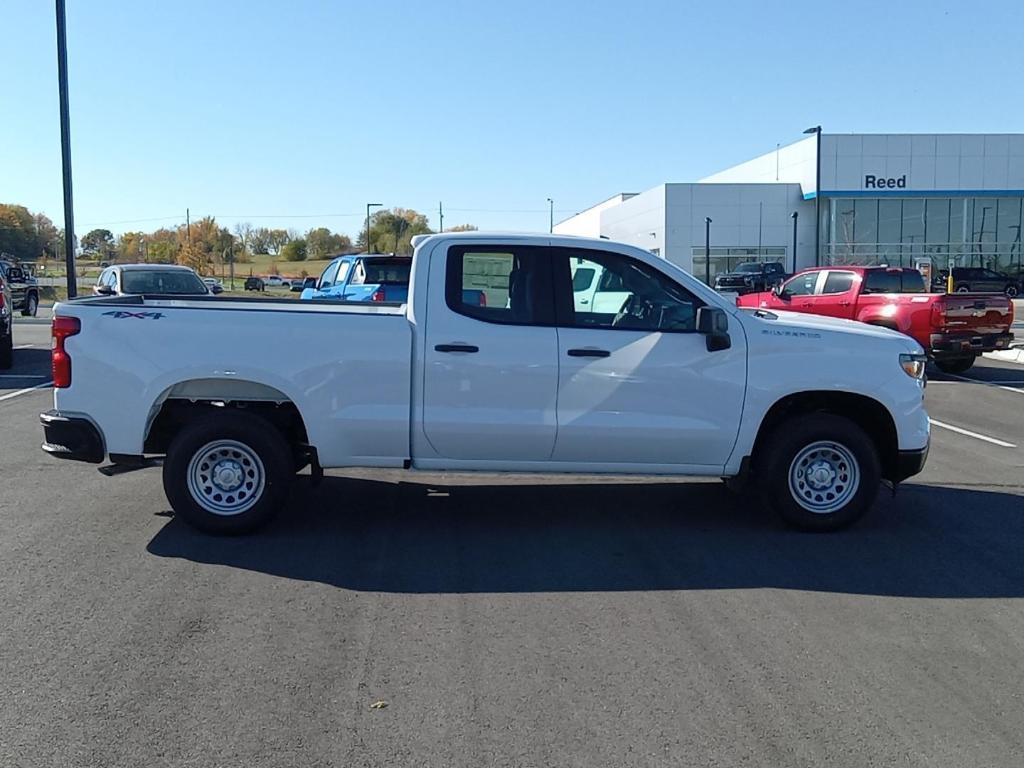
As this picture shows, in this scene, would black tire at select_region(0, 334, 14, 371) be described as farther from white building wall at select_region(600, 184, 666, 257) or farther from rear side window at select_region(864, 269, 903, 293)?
white building wall at select_region(600, 184, 666, 257)

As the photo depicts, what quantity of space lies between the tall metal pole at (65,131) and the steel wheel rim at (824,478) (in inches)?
576

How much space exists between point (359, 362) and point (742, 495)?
11.5 feet

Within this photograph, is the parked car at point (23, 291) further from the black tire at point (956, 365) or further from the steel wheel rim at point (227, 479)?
the steel wheel rim at point (227, 479)

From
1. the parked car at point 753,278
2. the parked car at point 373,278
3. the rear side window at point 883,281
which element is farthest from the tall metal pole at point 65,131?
the parked car at point 753,278

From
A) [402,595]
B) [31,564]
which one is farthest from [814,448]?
[31,564]

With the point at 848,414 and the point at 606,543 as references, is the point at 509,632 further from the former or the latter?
the point at 848,414

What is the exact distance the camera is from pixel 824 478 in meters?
6.99

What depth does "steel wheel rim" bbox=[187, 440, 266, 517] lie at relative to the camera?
6711 mm

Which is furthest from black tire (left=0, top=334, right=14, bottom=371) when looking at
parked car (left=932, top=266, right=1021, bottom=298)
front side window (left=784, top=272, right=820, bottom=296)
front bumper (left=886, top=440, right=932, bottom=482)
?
parked car (left=932, top=266, right=1021, bottom=298)

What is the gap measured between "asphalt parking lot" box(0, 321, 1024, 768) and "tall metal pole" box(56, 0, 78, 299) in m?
12.1

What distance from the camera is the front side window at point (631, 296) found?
6809 millimetres

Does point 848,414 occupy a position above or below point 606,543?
above

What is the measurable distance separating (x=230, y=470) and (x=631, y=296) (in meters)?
2.98

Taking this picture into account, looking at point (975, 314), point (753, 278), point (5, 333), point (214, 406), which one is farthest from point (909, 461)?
point (753, 278)
